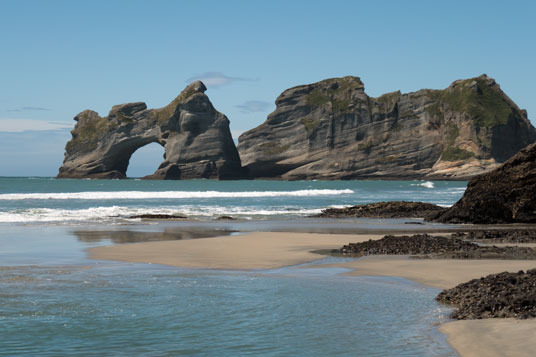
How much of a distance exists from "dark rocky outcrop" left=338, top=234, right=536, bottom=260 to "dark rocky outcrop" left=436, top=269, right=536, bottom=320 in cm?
466

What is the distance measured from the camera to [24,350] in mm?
6242

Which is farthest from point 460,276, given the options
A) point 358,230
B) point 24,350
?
point 358,230

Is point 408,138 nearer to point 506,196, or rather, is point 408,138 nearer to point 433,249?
point 506,196

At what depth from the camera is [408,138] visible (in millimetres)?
189625

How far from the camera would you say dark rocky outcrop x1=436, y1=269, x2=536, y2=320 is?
7703 mm

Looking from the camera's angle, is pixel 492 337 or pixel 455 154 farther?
pixel 455 154

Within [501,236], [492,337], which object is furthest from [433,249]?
[492,337]

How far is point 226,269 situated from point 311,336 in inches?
227

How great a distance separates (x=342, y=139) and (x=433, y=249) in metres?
184

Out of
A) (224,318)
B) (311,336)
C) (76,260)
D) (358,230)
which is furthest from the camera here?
(358,230)

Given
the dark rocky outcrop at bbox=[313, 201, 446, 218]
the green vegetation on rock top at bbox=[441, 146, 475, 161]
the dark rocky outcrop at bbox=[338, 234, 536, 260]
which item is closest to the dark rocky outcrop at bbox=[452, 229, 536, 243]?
the dark rocky outcrop at bbox=[338, 234, 536, 260]

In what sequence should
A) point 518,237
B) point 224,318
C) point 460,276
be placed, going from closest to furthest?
1. point 224,318
2. point 460,276
3. point 518,237

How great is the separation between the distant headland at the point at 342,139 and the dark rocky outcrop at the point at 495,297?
6486 inches

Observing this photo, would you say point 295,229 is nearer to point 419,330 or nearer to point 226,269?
point 226,269
